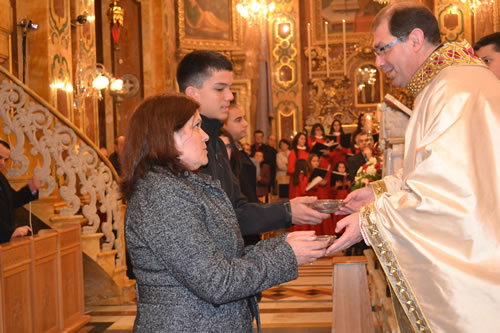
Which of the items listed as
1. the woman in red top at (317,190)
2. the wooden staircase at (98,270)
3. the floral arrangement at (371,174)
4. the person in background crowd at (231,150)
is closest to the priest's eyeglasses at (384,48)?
the person in background crowd at (231,150)

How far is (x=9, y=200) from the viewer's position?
5.44m

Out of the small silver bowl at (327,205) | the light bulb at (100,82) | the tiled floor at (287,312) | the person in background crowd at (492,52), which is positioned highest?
A: the light bulb at (100,82)

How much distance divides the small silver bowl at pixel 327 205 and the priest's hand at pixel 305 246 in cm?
63

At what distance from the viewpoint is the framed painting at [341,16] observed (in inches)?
715

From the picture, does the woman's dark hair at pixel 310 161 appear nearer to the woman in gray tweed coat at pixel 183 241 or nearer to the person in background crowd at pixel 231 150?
the person in background crowd at pixel 231 150

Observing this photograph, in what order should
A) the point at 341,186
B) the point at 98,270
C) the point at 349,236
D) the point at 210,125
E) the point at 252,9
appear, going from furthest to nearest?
the point at 252,9 < the point at 341,186 < the point at 98,270 < the point at 210,125 < the point at 349,236

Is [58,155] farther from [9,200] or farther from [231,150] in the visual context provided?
[231,150]

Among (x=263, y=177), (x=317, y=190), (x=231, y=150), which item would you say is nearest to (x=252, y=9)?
(x=263, y=177)

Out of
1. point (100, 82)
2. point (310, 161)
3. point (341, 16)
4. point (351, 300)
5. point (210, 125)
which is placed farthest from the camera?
point (341, 16)

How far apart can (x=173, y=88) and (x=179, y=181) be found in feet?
40.1

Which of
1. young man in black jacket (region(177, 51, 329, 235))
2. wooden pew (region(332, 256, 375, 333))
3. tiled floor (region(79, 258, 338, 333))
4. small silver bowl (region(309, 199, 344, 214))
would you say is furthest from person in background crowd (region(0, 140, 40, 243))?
small silver bowl (region(309, 199, 344, 214))

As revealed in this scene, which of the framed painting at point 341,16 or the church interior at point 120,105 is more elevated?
the framed painting at point 341,16

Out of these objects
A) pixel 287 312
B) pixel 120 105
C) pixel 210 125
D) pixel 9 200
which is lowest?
pixel 287 312

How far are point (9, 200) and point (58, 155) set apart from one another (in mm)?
1345
